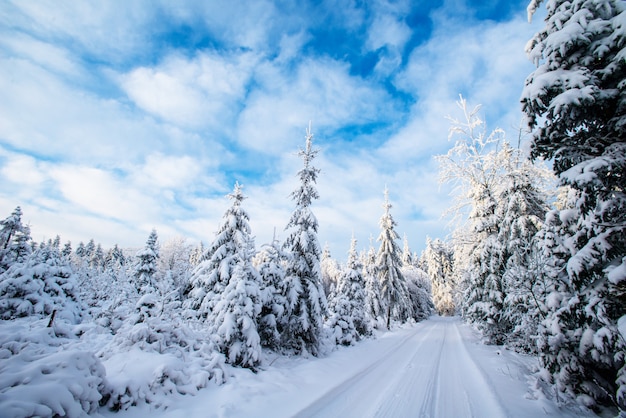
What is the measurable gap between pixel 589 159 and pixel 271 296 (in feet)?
35.5

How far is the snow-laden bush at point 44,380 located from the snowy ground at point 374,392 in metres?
0.93

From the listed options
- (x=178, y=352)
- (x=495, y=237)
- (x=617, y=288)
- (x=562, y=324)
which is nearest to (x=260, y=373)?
(x=178, y=352)

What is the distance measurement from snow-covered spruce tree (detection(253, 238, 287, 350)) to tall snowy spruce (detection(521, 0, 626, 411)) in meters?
9.12

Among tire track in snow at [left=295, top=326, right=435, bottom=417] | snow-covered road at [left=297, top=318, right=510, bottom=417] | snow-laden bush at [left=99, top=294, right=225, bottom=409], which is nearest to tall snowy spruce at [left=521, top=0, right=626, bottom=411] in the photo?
snow-covered road at [left=297, top=318, right=510, bottom=417]

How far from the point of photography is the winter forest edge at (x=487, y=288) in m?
4.84

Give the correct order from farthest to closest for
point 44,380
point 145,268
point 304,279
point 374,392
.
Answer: point 145,268, point 304,279, point 374,392, point 44,380

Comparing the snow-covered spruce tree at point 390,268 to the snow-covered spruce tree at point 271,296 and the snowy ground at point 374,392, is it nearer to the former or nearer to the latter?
the snowy ground at point 374,392

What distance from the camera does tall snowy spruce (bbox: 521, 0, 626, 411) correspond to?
4.84m

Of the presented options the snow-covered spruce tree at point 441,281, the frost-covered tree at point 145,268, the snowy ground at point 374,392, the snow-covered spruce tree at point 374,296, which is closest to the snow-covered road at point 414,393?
the snowy ground at point 374,392

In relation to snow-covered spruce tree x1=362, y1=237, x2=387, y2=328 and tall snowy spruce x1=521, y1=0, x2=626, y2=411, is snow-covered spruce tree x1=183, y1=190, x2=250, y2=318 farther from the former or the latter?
snow-covered spruce tree x1=362, y1=237, x2=387, y2=328

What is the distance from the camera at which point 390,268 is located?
30266mm

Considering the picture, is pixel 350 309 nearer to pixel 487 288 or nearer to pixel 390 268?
pixel 487 288

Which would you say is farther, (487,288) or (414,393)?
(487,288)

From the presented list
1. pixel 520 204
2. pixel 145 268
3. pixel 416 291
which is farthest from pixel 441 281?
pixel 145 268
